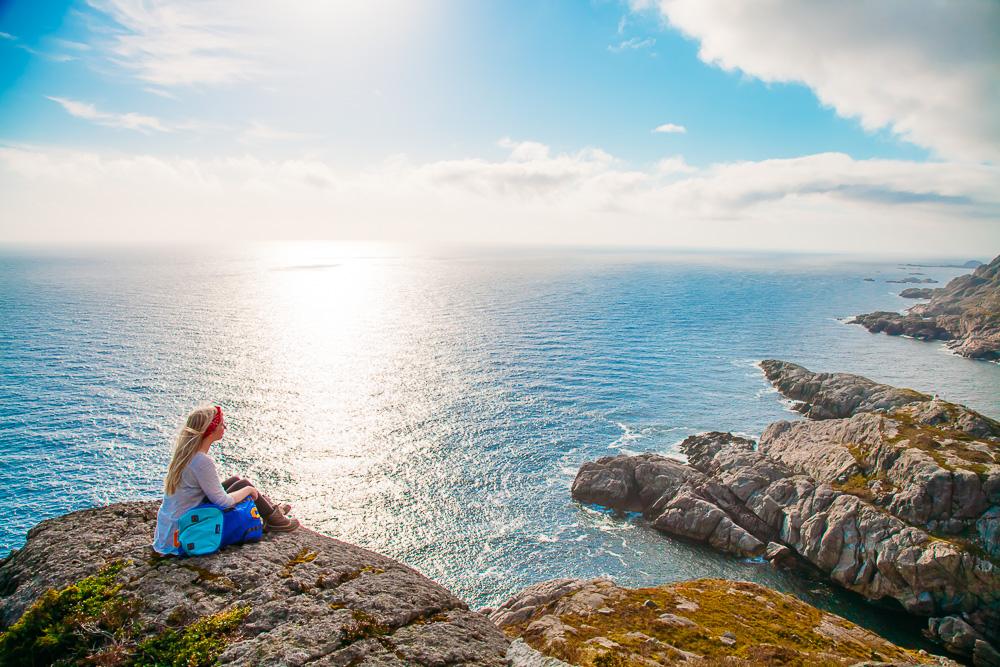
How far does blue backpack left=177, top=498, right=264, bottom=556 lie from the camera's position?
12.8m

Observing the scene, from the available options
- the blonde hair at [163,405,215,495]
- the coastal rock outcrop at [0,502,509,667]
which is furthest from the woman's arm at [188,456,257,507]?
the coastal rock outcrop at [0,502,509,667]

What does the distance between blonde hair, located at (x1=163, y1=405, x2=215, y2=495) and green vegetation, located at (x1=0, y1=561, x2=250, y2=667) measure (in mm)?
2811

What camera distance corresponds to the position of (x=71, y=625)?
10.7 meters

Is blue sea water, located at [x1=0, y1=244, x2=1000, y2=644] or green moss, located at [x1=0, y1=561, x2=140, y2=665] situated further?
blue sea water, located at [x1=0, y1=244, x2=1000, y2=644]

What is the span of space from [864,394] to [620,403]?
133 feet

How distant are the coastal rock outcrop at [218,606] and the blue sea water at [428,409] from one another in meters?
34.1

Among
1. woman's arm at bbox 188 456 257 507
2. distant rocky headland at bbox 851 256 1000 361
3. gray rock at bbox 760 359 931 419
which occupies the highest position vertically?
woman's arm at bbox 188 456 257 507

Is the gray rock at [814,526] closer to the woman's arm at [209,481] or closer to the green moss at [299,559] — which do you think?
the green moss at [299,559]

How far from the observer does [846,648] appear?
2314cm

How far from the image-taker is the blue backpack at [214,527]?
42.0 ft

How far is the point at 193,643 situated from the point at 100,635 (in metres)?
2.09

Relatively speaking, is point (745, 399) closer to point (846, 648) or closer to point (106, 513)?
point (846, 648)

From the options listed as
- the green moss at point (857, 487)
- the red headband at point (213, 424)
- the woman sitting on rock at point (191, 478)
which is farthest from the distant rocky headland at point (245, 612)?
the green moss at point (857, 487)

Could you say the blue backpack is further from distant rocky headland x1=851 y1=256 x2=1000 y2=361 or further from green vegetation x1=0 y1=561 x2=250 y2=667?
distant rocky headland x1=851 y1=256 x2=1000 y2=361
